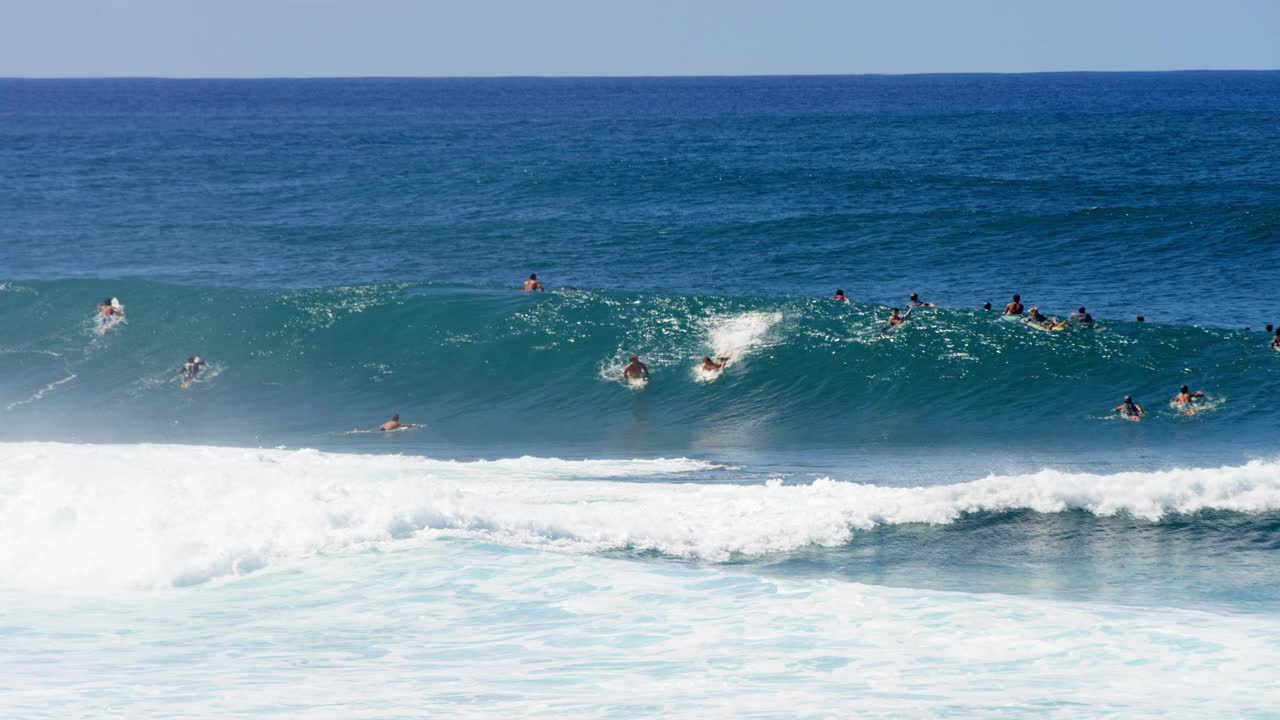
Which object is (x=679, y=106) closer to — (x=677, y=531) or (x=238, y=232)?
(x=238, y=232)

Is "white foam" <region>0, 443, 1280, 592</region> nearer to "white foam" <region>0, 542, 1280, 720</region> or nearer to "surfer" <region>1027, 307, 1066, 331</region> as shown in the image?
"white foam" <region>0, 542, 1280, 720</region>

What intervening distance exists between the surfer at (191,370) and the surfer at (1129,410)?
69.4ft

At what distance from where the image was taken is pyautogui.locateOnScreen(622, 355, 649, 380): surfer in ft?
98.2

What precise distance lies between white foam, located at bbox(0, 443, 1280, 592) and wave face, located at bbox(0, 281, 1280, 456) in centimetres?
515

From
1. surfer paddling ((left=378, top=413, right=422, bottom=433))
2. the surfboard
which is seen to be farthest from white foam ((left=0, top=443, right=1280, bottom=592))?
the surfboard

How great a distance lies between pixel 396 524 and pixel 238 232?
41867mm

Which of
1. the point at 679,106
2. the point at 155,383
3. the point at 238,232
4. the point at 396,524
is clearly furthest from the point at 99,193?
the point at 679,106

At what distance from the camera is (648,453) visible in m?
24.9

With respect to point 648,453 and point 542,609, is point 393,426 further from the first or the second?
point 542,609

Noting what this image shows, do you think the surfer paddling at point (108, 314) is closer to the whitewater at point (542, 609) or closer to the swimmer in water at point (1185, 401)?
the whitewater at point (542, 609)

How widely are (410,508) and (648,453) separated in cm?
870

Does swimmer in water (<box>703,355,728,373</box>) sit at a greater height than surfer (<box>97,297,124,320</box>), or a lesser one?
lesser

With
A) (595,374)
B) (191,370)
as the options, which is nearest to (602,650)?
(595,374)

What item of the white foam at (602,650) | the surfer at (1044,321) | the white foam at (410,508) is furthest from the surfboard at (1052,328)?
the white foam at (602,650)
